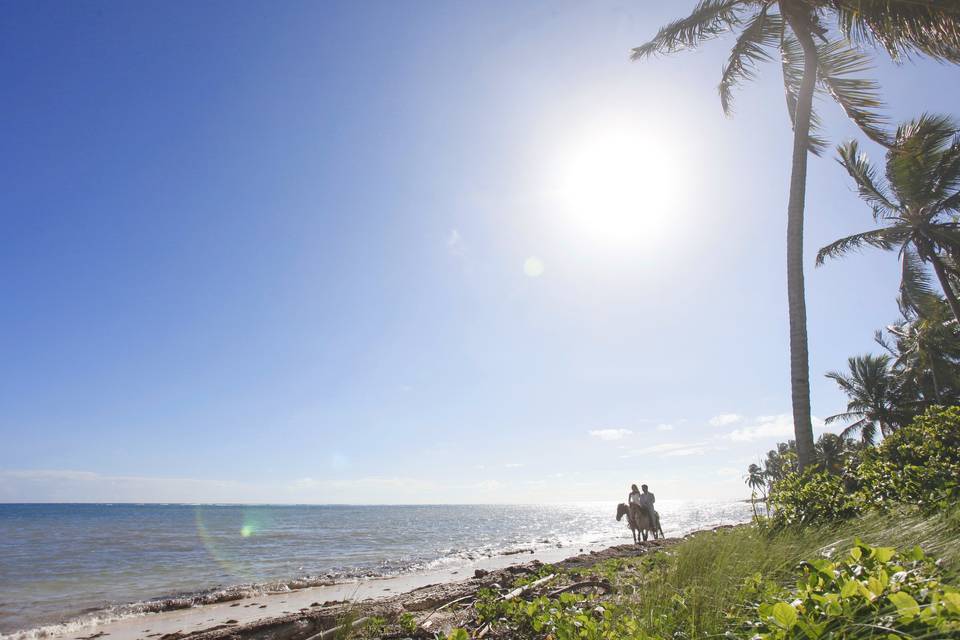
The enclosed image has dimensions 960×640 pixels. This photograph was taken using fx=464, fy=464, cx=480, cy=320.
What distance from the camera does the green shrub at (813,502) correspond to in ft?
19.0

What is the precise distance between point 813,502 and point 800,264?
4.76 meters

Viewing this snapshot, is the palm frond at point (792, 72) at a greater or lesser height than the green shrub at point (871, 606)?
greater

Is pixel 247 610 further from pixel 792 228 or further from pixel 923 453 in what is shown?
pixel 792 228

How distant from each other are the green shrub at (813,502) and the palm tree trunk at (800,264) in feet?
4.48

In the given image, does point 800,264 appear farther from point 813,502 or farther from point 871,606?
point 871,606

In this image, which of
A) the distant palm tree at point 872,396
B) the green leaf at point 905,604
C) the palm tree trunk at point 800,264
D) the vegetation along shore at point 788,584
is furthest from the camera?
the distant palm tree at point 872,396

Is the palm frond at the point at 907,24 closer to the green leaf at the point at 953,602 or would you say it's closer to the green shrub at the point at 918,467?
the green shrub at the point at 918,467

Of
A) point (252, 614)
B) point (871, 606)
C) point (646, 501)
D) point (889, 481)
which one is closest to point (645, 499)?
point (646, 501)

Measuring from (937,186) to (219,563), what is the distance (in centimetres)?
2926

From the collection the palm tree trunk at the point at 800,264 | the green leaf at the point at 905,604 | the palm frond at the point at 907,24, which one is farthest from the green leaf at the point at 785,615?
the palm frond at the point at 907,24

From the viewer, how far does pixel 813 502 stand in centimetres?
616

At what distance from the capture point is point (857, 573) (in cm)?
209

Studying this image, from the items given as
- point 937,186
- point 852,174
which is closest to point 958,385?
point 937,186

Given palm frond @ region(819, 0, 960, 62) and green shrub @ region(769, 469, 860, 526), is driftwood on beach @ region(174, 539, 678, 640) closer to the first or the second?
green shrub @ region(769, 469, 860, 526)
